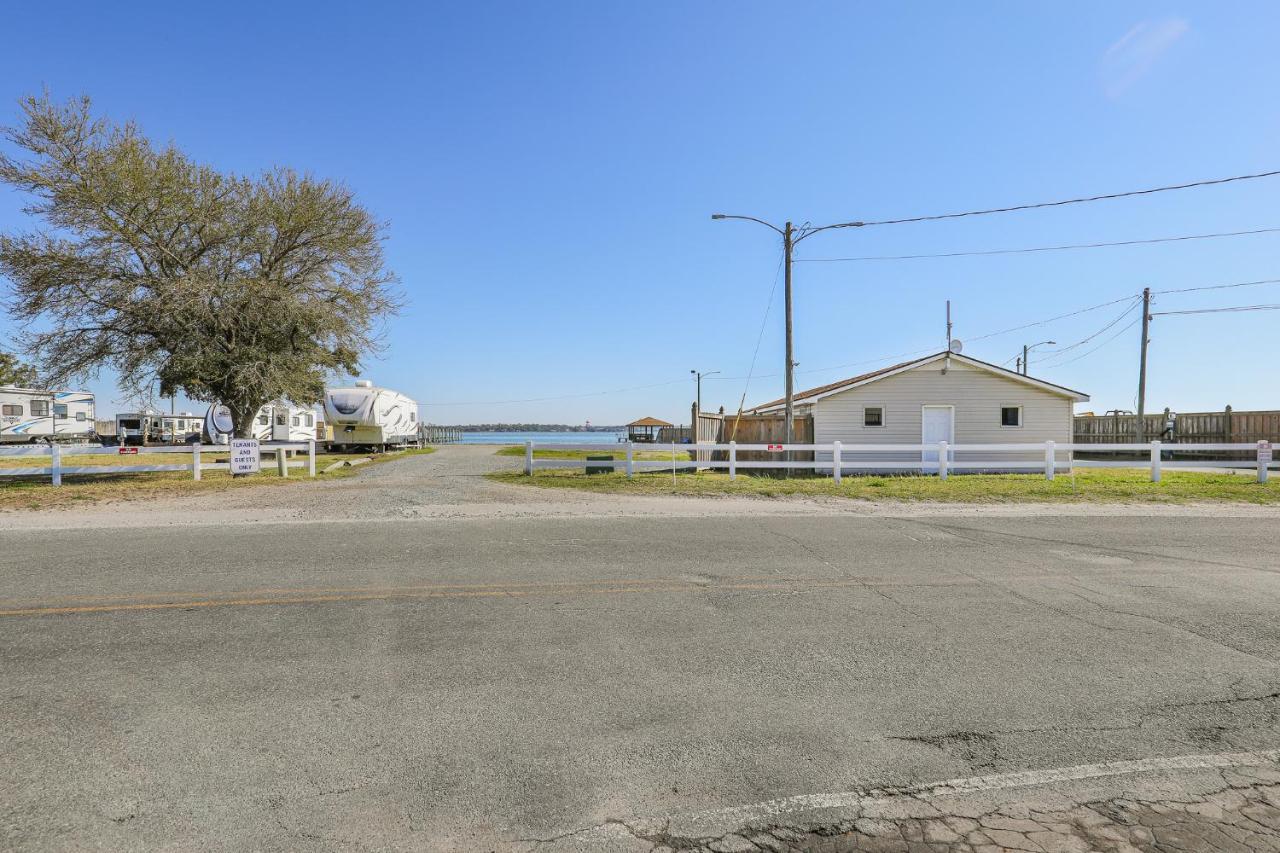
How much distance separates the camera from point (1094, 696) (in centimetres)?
377

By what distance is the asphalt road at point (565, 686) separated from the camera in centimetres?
276

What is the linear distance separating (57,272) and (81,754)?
63.4 ft

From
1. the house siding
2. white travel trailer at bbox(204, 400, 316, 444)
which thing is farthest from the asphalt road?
white travel trailer at bbox(204, 400, 316, 444)

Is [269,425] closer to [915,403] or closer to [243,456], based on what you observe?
[243,456]

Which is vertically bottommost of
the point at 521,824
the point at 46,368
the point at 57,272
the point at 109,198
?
the point at 521,824

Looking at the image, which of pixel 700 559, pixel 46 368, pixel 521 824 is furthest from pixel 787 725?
pixel 46 368

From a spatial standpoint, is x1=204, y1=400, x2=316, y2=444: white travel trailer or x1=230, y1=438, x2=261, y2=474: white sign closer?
x1=230, y1=438, x2=261, y2=474: white sign

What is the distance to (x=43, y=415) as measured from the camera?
37688 millimetres

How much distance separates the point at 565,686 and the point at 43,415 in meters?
47.5

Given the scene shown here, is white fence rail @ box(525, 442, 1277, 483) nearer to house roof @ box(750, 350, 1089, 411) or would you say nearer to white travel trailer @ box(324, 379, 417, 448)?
house roof @ box(750, 350, 1089, 411)

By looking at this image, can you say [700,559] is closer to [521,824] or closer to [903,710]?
[903,710]

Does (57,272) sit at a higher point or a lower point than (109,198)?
lower

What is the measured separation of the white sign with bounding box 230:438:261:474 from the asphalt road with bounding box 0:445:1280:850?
10269 mm

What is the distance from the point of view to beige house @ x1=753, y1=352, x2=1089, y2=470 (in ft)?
72.5
